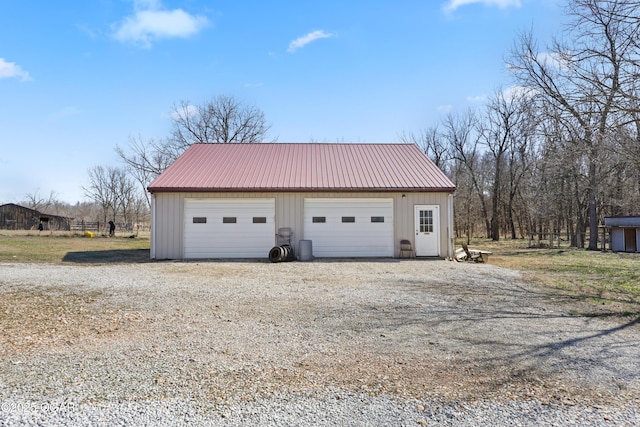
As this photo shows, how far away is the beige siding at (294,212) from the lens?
1388 centimetres

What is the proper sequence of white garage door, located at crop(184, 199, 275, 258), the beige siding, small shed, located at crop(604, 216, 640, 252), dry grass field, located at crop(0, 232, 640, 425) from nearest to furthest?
dry grass field, located at crop(0, 232, 640, 425) → the beige siding → white garage door, located at crop(184, 199, 275, 258) → small shed, located at crop(604, 216, 640, 252)

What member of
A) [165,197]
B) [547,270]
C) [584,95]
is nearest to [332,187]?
[165,197]

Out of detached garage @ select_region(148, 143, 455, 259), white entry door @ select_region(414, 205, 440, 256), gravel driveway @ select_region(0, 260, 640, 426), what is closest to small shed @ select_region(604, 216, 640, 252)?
detached garage @ select_region(148, 143, 455, 259)

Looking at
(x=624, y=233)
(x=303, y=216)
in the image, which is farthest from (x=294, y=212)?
(x=624, y=233)

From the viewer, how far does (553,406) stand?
2996 millimetres

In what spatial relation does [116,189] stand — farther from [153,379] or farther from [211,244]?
[153,379]

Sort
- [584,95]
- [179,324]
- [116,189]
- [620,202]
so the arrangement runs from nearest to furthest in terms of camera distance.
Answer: [179,324], [584,95], [620,202], [116,189]

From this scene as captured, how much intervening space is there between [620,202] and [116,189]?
52.9 meters

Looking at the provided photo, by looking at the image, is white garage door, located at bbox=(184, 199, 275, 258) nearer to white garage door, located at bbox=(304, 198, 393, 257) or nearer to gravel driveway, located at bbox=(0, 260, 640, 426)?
white garage door, located at bbox=(304, 198, 393, 257)

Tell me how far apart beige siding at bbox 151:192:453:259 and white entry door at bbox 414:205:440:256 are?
0.49ft

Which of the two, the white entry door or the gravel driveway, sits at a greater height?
the white entry door

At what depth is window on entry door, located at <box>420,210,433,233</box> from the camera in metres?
14.1

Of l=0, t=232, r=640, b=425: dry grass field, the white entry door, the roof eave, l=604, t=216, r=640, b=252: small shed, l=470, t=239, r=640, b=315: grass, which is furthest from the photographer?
l=604, t=216, r=640, b=252: small shed

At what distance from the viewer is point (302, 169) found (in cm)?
1550
